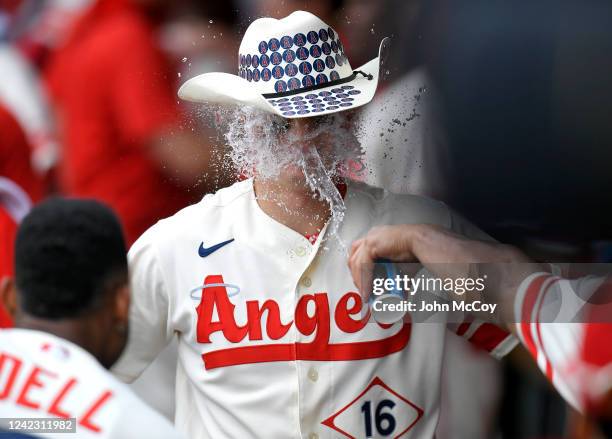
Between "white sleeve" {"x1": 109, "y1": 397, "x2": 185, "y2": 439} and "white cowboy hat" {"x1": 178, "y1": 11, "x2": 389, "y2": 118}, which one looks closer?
"white sleeve" {"x1": 109, "y1": 397, "x2": 185, "y2": 439}

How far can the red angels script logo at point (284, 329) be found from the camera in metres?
2.11

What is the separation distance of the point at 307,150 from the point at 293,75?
6.9 inches

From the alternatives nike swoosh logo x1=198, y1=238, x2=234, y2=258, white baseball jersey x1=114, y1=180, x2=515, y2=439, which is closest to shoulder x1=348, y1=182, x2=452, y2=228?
white baseball jersey x1=114, y1=180, x2=515, y2=439

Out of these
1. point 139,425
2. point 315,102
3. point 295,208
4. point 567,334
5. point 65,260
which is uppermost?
point 315,102

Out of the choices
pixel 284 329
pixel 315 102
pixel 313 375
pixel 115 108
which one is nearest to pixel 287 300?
pixel 284 329

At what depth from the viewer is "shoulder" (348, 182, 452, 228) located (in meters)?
2.17

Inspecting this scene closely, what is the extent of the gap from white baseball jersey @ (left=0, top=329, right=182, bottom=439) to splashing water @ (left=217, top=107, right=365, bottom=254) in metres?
0.69

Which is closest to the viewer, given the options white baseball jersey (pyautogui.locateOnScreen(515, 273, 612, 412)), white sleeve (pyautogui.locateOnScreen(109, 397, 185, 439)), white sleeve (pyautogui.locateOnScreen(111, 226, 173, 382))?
white sleeve (pyautogui.locateOnScreen(109, 397, 185, 439))

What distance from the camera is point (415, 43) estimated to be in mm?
2260

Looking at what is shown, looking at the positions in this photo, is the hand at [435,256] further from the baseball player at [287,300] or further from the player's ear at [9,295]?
the player's ear at [9,295]

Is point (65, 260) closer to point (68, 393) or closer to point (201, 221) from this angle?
point (68, 393)

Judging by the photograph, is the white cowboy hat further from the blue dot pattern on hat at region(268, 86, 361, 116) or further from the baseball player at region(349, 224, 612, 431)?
the baseball player at region(349, 224, 612, 431)

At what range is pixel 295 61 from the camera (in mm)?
2096

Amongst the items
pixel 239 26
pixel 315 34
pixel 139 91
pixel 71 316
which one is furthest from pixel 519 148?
pixel 71 316
